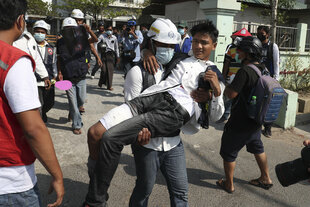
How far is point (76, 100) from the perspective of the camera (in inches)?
197

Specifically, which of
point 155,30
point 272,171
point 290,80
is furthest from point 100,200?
point 290,80

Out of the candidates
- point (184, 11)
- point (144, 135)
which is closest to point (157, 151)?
point (144, 135)

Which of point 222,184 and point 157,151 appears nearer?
point 157,151

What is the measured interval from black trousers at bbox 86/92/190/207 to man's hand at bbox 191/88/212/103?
156 millimetres

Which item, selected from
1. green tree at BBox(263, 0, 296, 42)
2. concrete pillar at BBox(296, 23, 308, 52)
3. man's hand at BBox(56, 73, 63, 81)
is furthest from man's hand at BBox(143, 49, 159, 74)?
concrete pillar at BBox(296, 23, 308, 52)

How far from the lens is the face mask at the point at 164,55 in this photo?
7.63 feet

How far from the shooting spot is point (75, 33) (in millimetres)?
5035

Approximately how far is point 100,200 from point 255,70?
2227 millimetres

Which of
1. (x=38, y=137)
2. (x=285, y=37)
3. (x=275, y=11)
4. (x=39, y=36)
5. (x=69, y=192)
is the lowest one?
(x=69, y=192)

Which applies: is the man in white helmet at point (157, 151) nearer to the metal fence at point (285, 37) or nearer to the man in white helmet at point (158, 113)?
the man in white helmet at point (158, 113)

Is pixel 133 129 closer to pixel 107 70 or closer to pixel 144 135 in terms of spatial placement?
pixel 144 135

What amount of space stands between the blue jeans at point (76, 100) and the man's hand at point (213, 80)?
10.9 ft

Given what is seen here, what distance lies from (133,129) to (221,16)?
574cm

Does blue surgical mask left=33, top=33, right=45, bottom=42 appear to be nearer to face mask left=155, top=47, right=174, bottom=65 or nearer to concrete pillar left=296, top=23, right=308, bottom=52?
face mask left=155, top=47, right=174, bottom=65
